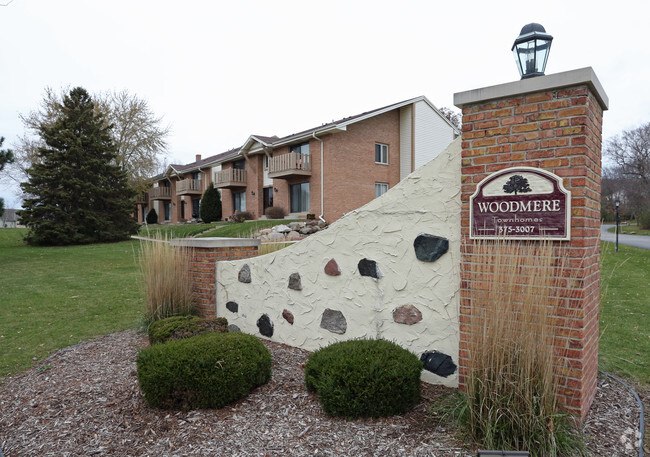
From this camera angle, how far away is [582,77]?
8.32 ft

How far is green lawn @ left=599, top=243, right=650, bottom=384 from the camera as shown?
13.2ft

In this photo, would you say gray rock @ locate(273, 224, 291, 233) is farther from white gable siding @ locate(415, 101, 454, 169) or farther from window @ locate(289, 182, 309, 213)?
white gable siding @ locate(415, 101, 454, 169)

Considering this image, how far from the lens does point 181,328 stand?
402 cm

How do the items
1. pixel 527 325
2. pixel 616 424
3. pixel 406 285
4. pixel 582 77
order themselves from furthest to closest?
pixel 406 285 < pixel 616 424 < pixel 582 77 < pixel 527 325

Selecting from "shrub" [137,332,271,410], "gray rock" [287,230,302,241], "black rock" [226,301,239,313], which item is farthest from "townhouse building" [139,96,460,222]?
"shrub" [137,332,271,410]

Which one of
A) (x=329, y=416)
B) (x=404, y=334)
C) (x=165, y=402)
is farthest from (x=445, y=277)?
(x=165, y=402)

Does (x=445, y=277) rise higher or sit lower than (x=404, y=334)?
higher

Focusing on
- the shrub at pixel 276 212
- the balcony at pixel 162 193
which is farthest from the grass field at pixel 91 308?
the balcony at pixel 162 193

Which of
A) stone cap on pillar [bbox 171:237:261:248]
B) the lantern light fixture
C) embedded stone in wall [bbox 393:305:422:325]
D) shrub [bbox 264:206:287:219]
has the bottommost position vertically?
embedded stone in wall [bbox 393:305:422:325]

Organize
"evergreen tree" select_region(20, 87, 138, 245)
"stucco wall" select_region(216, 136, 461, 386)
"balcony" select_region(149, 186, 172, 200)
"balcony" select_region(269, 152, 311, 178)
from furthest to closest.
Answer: "balcony" select_region(149, 186, 172, 200)
"balcony" select_region(269, 152, 311, 178)
"evergreen tree" select_region(20, 87, 138, 245)
"stucco wall" select_region(216, 136, 461, 386)

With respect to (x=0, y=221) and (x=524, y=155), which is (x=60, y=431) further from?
(x=0, y=221)

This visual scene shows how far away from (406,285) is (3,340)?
5469 mm

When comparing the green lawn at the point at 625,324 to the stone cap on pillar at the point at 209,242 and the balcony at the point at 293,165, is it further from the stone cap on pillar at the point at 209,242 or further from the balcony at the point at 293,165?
the balcony at the point at 293,165

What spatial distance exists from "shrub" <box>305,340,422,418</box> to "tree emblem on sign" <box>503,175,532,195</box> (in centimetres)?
139
